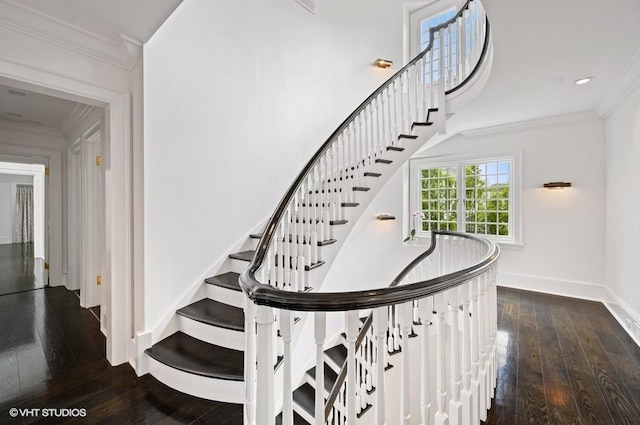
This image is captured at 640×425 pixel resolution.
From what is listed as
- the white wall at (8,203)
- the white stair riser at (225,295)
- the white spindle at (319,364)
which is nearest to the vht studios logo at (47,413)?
the white stair riser at (225,295)

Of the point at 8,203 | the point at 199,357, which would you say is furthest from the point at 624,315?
the point at 8,203

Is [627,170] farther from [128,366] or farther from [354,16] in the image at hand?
[128,366]

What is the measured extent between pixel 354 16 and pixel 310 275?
173 inches

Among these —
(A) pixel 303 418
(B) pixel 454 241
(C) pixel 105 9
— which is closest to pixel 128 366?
(A) pixel 303 418

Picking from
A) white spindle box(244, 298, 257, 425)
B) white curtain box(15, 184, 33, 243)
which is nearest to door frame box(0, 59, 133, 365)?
white spindle box(244, 298, 257, 425)

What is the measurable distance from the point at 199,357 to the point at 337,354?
6.75 feet

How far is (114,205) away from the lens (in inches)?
88.6

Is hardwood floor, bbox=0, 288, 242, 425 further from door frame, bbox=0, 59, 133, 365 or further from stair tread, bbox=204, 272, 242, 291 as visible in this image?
stair tread, bbox=204, 272, 242, 291

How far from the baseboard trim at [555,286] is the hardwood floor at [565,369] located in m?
0.49

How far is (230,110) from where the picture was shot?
3078 millimetres

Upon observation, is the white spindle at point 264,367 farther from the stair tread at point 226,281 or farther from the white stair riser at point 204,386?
the stair tread at point 226,281

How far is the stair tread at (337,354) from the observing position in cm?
346

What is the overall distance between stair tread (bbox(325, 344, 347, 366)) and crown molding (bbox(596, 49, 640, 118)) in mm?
4247

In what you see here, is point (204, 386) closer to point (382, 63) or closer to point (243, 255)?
point (243, 255)
